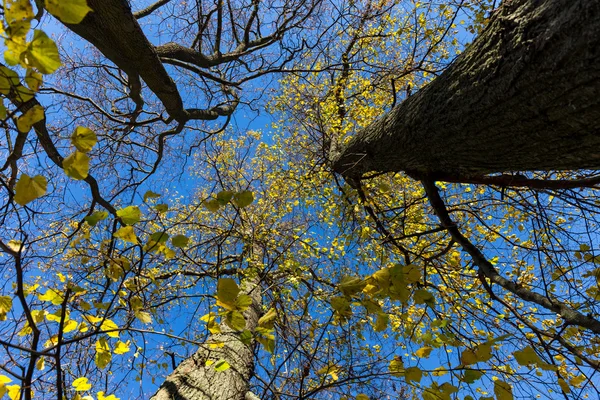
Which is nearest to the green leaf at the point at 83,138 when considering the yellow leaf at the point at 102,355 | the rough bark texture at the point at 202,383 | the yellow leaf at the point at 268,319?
the yellow leaf at the point at 268,319

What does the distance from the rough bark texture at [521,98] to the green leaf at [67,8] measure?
126cm

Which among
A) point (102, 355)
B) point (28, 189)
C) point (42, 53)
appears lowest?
point (102, 355)

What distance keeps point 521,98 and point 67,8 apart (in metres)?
1.35

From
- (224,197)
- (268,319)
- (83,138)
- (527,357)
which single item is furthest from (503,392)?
(83,138)

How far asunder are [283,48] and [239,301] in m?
3.40

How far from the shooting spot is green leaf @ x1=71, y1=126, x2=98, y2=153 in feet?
2.56

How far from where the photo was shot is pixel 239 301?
996 millimetres

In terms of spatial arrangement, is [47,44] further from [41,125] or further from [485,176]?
[41,125]

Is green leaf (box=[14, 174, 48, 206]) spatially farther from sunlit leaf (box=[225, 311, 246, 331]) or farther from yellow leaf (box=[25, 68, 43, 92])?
sunlit leaf (box=[225, 311, 246, 331])

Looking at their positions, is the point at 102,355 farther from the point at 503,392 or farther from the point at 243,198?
the point at 503,392

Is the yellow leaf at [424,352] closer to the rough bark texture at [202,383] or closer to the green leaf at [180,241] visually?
the green leaf at [180,241]

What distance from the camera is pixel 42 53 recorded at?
657mm

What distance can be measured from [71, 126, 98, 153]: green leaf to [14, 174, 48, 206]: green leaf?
0.11m

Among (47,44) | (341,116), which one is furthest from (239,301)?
(341,116)
